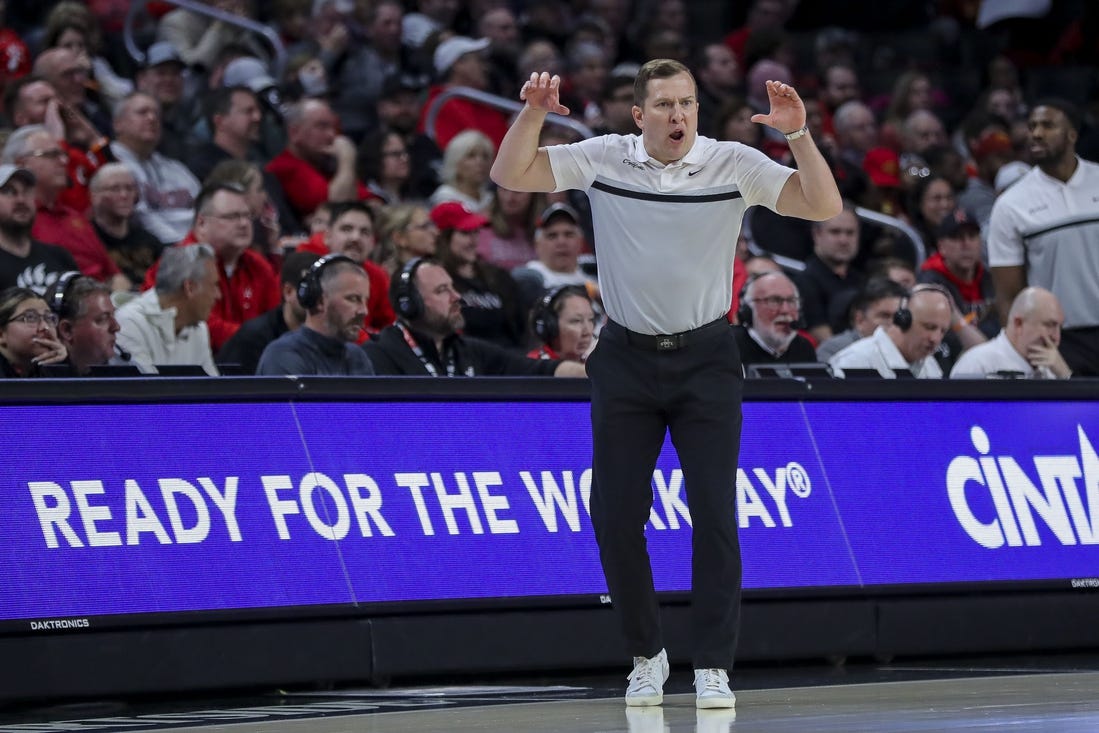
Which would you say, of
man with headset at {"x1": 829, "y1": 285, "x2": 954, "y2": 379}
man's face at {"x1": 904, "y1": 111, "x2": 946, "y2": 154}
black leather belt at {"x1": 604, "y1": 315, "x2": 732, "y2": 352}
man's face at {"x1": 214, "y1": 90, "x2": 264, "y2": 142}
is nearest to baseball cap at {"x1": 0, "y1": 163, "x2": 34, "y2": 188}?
man's face at {"x1": 214, "y1": 90, "x2": 264, "y2": 142}

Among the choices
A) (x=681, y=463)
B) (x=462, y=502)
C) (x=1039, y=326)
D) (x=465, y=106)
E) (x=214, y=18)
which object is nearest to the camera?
(x=681, y=463)

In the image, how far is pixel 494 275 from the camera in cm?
1180

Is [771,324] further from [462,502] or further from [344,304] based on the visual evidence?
[462,502]

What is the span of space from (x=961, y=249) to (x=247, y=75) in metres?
5.53

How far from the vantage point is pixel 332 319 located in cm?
908

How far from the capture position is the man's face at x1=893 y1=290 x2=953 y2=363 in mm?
10414

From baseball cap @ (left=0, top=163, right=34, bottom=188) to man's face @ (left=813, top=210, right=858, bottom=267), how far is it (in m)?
5.31

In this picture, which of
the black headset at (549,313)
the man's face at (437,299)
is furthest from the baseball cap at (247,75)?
the man's face at (437,299)

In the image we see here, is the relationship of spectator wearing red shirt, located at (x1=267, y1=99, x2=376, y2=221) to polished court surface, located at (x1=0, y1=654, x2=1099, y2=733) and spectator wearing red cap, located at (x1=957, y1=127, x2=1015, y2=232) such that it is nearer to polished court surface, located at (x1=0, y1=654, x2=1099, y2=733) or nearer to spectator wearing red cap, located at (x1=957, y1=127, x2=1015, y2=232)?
spectator wearing red cap, located at (x1=957, y1=127, x2=1015, y2=232)

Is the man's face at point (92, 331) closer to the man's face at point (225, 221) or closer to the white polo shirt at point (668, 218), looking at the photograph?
the man's face at point (225, 221)

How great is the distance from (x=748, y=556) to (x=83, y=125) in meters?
6.36

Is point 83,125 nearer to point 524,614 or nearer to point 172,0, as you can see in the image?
point 172,0

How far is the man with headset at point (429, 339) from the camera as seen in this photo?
371 inches

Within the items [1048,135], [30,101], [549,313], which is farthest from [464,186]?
[1048,135]
